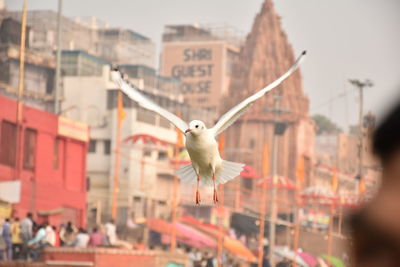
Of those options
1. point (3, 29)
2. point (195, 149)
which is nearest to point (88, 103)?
point (3, 29)

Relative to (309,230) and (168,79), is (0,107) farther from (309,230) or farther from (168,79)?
(168,79)

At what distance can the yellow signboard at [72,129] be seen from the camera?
1999 inches

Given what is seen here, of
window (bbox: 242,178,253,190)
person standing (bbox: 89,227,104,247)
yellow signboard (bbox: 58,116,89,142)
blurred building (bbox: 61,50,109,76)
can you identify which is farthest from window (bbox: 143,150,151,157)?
person standing (bbox: 89,227,104,247)

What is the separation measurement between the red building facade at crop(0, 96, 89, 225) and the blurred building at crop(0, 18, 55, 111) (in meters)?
12.3

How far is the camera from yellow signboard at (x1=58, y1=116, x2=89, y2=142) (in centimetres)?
5078

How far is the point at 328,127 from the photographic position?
188 metres

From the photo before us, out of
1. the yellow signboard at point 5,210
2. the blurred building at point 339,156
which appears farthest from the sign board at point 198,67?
the yellow signboard at point 5,210

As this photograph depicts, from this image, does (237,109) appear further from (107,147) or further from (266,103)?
(266,103)

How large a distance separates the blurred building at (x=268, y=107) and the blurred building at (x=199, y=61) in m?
11.2

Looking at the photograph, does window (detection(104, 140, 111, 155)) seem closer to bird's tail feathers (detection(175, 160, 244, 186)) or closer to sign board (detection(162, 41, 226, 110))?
sign board (detection(162, 41, 226, 110))

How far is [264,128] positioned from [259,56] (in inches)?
437

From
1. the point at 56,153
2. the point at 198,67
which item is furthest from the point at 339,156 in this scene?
the point at 56,153

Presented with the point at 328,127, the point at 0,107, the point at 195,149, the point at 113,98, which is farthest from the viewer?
the point at 328,127

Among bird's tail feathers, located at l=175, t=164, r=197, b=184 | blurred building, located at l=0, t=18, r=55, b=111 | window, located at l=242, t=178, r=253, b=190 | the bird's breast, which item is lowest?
window, located at l=242, t=178, r=253, b=190
